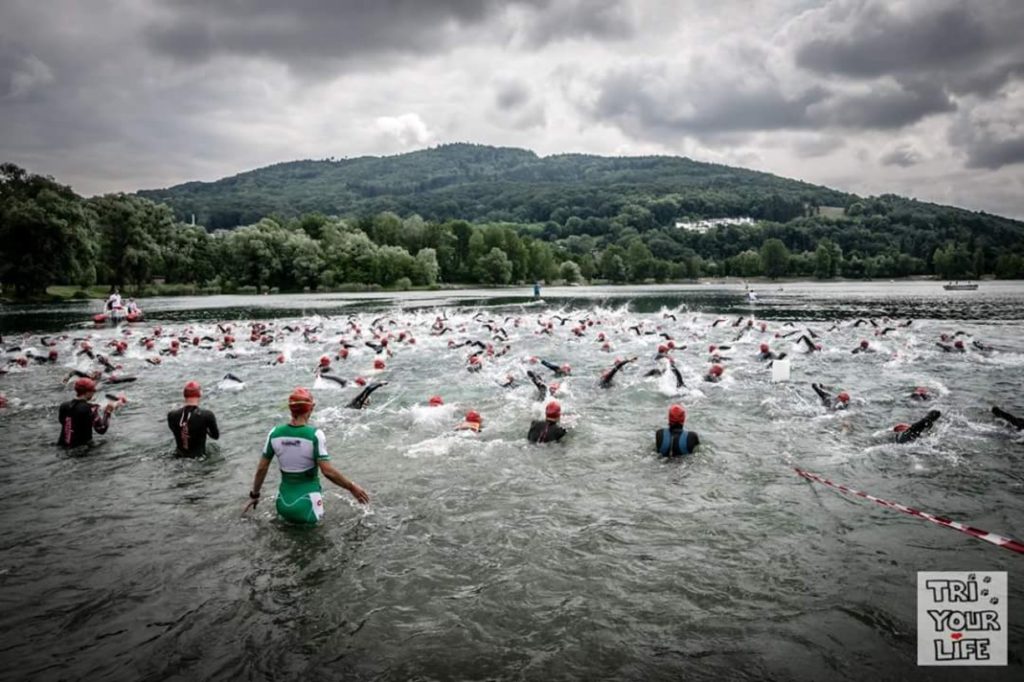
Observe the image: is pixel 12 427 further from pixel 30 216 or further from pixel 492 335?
pixel 30 216

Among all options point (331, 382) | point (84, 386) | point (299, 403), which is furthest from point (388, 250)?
point (299, 403)

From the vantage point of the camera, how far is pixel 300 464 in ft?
23.9

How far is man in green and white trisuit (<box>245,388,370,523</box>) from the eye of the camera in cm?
697

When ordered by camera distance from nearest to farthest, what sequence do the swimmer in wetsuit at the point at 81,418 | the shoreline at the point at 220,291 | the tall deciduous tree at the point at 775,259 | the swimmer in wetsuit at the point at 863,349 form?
the swimmer in wetsuit at the point at 81,418 < the swimmer in wetsuit at the point at 863,349 < the shoreline at the point at 220,291 < the tall deciduous tree at the point at 775,259

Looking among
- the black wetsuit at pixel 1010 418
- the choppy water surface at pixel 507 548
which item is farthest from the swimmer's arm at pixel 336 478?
the black wetsuit at pixel 1010 418

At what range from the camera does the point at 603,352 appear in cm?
2650

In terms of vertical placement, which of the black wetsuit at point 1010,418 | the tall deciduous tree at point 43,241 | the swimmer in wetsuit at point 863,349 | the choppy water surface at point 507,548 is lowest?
the choppy water surface at point 507,548

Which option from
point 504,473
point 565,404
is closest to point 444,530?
point 504,473

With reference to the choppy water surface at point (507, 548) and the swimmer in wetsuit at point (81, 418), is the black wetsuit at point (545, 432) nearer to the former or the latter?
the choppy water surface at point (507, 548)

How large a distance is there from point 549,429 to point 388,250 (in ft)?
348

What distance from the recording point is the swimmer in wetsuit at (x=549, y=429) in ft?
40.1

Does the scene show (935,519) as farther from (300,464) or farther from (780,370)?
(780,370)

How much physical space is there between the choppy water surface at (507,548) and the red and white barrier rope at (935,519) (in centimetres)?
18

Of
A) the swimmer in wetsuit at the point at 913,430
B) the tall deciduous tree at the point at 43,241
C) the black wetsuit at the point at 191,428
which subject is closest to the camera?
the black wetsuit at the point at 191,428
